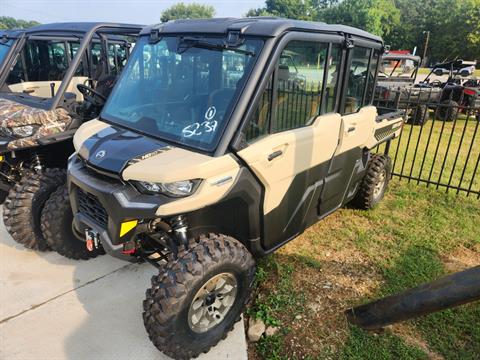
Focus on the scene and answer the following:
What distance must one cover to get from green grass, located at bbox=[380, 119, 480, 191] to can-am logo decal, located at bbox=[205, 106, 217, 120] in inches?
158

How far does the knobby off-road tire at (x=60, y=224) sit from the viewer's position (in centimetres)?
322

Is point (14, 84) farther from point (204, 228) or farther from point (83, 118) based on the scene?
point (204, 228)

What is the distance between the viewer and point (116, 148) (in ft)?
8.13

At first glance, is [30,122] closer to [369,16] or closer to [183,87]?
[183,87]

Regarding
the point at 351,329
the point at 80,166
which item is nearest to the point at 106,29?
the point at 80,166

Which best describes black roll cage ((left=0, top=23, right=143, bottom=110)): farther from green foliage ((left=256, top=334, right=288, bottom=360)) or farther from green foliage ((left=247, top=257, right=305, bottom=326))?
green foliage ((left=256, top=334, right=288, bottom=360))

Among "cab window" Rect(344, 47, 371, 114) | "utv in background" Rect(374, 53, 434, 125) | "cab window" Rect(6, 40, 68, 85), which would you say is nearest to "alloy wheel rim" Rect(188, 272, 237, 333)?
"cab window" Rect(344, 47, 371, 114)

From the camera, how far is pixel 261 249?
294 cm

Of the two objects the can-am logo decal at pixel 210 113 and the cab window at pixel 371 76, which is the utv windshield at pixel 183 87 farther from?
the cab window at pixel 371 76

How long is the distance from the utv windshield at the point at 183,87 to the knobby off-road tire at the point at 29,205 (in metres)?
1.00

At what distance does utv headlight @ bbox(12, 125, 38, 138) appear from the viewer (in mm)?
3559

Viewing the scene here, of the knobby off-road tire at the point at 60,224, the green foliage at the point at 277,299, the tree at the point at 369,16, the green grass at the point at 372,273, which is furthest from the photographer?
the tree at the point at 369,16

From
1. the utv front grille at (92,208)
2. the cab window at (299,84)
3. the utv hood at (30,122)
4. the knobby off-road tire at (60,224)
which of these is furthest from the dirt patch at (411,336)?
the utv hood at (30,122)

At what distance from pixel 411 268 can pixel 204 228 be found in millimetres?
2346
